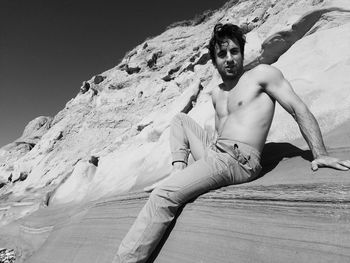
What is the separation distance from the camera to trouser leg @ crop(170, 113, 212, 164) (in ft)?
8.30

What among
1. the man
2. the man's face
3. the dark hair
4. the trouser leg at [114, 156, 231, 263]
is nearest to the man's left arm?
the man

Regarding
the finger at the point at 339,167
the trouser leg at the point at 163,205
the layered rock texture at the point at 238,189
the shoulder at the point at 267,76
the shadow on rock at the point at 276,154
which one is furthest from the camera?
the shadow on rock at the point at 276,154

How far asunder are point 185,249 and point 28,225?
462 centimetres

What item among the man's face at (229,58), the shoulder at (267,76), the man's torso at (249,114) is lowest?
the man's torso at (249,114)

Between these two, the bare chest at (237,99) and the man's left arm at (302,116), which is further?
the bare chest at (237,99)

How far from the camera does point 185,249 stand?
2.00m

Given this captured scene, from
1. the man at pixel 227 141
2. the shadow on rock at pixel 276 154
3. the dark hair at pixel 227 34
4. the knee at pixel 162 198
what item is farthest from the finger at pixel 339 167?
the dark hair at pixel 227 34

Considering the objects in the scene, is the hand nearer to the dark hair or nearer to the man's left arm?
the man's left arm

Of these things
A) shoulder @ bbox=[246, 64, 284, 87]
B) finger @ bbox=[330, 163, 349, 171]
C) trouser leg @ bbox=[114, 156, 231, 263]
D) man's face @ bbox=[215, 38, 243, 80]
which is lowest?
finger @ bbox=[330, 163, 349, 171]

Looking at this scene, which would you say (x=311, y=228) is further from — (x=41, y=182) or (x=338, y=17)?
(x=41, y=182)

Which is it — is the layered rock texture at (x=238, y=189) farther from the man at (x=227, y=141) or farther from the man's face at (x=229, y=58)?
the man's face at (x=229, y=58)

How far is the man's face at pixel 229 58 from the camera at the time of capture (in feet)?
8.17

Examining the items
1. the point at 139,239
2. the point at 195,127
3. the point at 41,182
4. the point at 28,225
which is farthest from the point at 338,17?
the point at 41,182

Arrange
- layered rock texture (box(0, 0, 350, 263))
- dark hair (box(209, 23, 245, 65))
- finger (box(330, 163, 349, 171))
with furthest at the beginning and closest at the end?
dark hair (box(209, 23, 245, 65))
finger (box(330, 163, 349, 171))
layered rock texture (box(0, 0, 350, 263))
